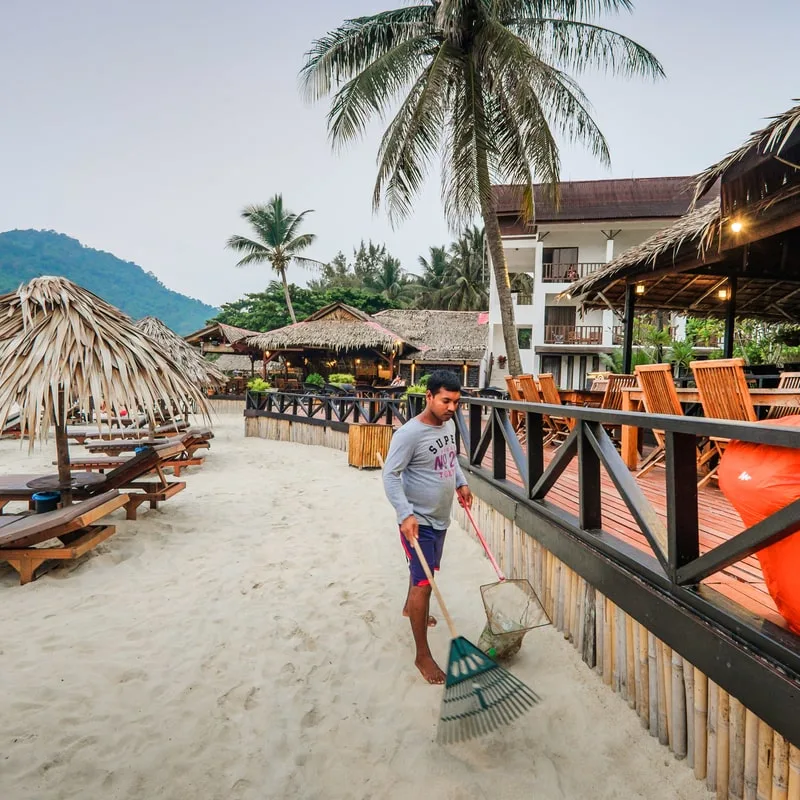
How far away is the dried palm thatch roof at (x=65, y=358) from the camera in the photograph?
4102mm

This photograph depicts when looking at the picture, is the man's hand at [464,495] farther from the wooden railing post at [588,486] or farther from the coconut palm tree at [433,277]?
the coconut palm tree at [433,277]

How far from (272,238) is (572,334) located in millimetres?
21359

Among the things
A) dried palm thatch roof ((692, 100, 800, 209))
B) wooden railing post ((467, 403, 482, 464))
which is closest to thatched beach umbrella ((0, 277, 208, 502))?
wooden railing post ((467, 403, 482, 464))

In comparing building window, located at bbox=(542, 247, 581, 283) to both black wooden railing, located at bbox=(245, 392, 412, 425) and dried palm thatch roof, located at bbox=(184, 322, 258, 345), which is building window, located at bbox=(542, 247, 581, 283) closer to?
black wooden railing, located at bbox=(245, 392, 412, 425)

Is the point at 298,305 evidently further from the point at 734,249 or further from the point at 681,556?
the point at 681,556

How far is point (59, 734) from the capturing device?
2.10 meters

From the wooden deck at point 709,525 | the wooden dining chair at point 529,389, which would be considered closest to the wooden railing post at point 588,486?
the wooden deck at point 709,525

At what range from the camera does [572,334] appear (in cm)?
2169

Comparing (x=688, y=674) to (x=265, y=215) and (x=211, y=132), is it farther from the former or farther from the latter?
(x=211, y=132)

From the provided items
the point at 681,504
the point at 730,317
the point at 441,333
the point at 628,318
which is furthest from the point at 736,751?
the point at 441,333

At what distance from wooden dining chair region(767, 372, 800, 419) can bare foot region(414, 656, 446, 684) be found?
3.48 metres

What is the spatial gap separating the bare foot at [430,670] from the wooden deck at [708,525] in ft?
4.29

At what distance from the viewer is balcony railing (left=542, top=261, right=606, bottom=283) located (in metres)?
21.8

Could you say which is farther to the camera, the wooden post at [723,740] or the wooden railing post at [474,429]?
the wooden railing post at [474,429]
